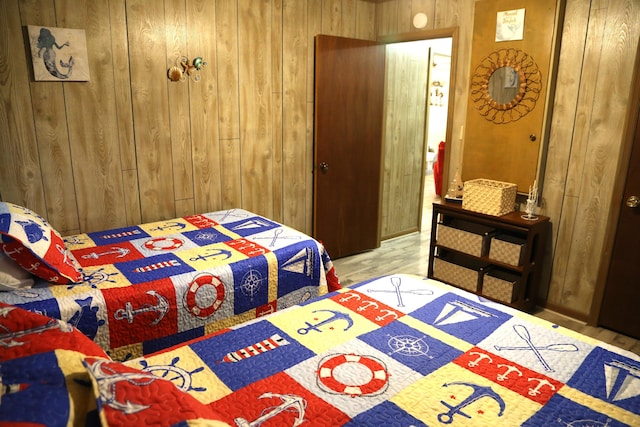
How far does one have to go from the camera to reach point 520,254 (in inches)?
119

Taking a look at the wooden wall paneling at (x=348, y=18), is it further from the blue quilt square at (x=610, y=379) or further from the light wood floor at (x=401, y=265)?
the blue quilt square at (x=610, y=379)

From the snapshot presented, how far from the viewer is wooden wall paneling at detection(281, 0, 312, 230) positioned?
3660 mm

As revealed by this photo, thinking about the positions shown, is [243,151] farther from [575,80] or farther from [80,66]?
[575,80]

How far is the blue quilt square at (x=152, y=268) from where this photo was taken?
224cm

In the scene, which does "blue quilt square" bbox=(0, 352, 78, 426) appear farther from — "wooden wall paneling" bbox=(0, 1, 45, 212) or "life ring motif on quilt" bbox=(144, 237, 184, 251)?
"wooden wall paneling" bbox=(0, 1, 45, 212)

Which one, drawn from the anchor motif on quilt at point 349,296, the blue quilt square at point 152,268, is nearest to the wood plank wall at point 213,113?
the blue quilt square at point 152,268

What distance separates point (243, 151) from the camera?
11.8 ft

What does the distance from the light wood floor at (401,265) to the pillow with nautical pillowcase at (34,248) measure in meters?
2.17

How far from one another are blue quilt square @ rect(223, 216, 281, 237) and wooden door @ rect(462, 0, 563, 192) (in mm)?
1655

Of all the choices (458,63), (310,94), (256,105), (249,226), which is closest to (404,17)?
(458,63)

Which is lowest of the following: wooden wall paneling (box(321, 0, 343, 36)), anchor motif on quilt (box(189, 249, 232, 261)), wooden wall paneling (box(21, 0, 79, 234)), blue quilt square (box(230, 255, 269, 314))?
blue quilt square (box(230, 255, 269, 314))

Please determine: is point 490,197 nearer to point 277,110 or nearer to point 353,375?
point 277,110

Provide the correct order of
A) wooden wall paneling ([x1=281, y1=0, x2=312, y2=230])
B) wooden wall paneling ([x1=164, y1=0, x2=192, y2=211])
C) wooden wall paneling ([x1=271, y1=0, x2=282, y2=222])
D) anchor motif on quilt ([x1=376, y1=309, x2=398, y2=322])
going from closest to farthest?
anchor motif on quilt ([x1=376, y1=309, x2=398, y2=322]) → wooden wall paneling ([x1=164, y1=0, x2=192, y2=211]) → wooden wall paneling ([x1=271, y1=0, x2=282, y2=222]) → wooden wall paneling ([x1=281, y1=0, x2=312, y2=230])

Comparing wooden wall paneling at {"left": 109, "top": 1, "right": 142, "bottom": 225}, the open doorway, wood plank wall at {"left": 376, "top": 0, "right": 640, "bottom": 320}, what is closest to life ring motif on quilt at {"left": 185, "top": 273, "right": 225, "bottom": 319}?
wooden wall paneling at {"left": 109, "top": 1, "right": 142, "bottom": 225}
